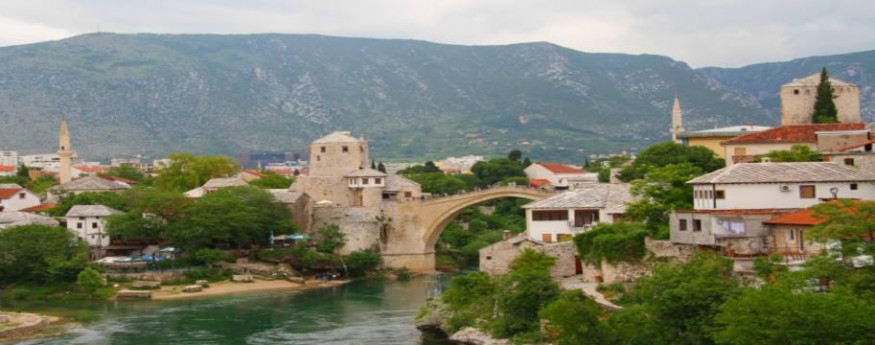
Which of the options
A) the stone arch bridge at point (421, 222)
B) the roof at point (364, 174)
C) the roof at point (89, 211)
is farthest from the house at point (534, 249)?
the roof at point (89, 211)

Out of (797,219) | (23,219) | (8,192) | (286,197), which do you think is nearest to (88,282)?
(23,219)

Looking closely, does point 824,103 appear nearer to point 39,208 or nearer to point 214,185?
point 214,185

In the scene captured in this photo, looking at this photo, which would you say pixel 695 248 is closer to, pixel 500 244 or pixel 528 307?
pixel 528 307

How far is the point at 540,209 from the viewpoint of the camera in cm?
5559

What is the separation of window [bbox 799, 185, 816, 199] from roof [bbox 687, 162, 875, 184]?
0.23 m

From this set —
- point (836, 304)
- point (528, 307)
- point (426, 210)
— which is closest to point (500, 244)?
point (528, 307)

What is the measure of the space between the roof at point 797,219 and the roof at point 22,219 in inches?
2046

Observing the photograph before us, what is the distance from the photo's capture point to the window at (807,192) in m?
41.9

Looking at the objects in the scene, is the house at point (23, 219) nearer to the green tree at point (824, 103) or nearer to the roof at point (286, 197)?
the roof at point (286, 197)

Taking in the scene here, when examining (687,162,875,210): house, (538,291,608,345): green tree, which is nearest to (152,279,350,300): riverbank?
(687,162,875,210): house

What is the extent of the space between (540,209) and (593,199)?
7.76 feet

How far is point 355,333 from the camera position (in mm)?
51094

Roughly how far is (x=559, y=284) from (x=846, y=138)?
19.8 m

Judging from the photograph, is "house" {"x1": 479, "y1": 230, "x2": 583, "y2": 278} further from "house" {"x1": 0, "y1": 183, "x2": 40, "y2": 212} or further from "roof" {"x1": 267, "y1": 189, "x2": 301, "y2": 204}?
"house" {"x1": 0, "y1": 183, "x2": 40, "y2": 212}
